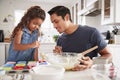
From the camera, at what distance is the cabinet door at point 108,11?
8.13 ft

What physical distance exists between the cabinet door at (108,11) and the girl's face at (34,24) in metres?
1.32

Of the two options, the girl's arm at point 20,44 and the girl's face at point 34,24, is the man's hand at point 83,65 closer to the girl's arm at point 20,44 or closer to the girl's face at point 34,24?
the girl's arm at point 20,44

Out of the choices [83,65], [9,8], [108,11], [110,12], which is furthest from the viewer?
[9,8]

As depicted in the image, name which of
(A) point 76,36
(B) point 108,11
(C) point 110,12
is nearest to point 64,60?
(A) point 76,36

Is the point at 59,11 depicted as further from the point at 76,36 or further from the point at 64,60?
the point at 64,60

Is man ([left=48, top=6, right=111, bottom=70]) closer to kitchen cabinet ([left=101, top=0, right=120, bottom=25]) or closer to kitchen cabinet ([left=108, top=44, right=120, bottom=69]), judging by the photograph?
kitchen cabinet ([left=101, top=0, right=120, bottom=25])

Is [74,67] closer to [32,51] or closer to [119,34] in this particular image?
[32,51]

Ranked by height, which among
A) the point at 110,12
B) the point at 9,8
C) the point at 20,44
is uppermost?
the point at 9,8

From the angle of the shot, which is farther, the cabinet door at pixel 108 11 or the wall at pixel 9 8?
the wall at pixel 9 8

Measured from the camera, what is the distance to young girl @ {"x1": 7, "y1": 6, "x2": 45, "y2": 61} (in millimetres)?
1528

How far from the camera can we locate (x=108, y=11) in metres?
2.67

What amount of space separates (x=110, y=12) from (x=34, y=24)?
4.69 feet

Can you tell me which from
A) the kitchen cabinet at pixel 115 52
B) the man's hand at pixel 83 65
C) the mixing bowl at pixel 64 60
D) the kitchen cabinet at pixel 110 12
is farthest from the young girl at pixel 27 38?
the kitchen cabinet at pixel 115 52

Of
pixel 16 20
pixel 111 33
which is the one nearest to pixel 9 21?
pixel 16 20
